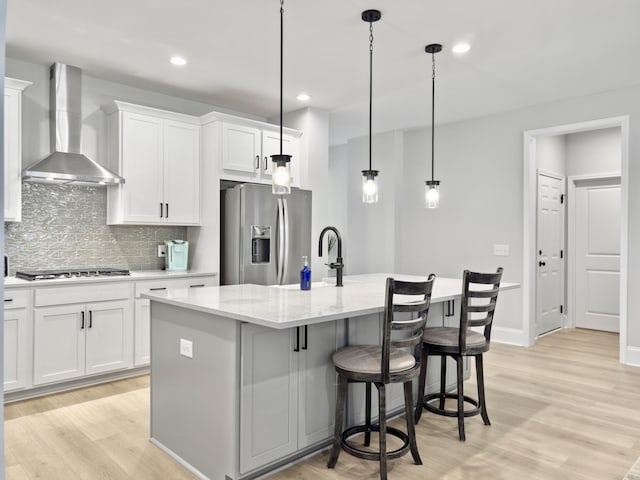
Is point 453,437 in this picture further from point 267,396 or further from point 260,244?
point 260,244

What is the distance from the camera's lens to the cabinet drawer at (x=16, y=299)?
340 centimetres

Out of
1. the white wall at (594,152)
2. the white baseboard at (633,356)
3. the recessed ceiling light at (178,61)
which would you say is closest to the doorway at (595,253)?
the white wall at (594,152)

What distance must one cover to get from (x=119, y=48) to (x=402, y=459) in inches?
141

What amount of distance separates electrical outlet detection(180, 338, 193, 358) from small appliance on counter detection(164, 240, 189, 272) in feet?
7.26

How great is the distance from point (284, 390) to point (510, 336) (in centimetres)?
387

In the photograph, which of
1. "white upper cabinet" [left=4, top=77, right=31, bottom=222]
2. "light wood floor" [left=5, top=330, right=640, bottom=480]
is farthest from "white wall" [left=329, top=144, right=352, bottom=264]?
"white upper cabinet" [left=4, top=77, right=31, bottom=222]

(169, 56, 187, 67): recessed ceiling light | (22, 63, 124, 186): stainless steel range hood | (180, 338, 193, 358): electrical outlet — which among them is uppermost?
(169, 56, 187, 67): recessed ceiling light

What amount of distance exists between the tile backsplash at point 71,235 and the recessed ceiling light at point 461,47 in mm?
3290

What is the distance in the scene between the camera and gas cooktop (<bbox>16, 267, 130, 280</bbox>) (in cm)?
360

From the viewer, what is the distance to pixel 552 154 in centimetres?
596

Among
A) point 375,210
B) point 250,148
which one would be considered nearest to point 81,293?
point 250,148

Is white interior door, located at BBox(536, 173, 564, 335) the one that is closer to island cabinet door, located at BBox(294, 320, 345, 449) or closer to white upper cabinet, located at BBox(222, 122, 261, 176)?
white upper cabinet, located at BBox(222, 122, 261, 176)

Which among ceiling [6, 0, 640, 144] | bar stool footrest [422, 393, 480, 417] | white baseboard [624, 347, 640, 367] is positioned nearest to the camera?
bar stool footrest [422, 393, 480, 417]

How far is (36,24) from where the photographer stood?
3236 millimetres
